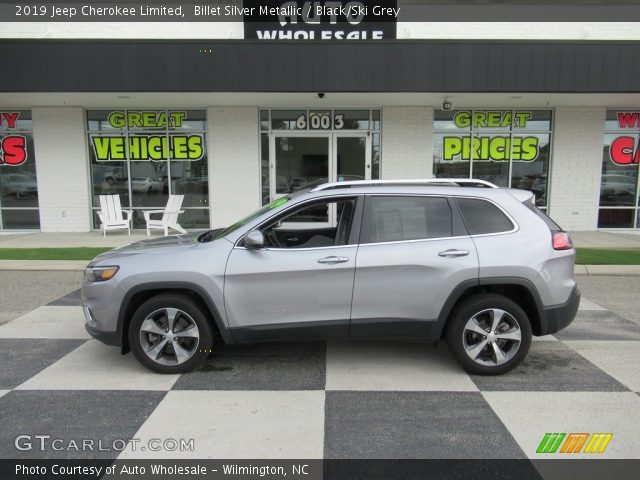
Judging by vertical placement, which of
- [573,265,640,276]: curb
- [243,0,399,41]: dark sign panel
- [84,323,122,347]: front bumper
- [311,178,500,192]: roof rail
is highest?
[243,0,399,41]: dark sign panel

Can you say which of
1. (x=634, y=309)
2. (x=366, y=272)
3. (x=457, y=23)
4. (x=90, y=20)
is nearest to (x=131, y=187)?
(x=90, y=20)

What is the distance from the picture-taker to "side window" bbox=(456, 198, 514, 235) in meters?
4.33

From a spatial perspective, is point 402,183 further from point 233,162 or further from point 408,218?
point 233,162

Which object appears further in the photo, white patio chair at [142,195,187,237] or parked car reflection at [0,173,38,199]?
parked car reflection at [0,173,38,199]

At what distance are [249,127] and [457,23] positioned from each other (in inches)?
252

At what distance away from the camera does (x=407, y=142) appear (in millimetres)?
13211

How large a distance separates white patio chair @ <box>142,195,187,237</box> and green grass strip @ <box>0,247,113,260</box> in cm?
194

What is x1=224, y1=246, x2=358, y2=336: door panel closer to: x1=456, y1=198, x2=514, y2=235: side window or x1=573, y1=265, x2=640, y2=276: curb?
x1=456, y1=198, x2=514, y2=235: side window

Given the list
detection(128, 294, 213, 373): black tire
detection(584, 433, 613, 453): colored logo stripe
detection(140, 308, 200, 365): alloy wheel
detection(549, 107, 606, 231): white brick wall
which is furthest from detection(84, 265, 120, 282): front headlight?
detection(549, 107, 606, 231): white brick wall

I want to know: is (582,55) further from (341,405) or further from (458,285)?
(341,405)

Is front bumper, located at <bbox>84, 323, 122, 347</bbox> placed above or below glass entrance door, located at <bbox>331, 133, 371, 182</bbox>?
below

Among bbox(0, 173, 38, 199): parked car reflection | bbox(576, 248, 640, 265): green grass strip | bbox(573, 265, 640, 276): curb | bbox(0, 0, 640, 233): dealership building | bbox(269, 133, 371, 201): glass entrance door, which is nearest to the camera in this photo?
bbox(573, 265, 640, 276): curb

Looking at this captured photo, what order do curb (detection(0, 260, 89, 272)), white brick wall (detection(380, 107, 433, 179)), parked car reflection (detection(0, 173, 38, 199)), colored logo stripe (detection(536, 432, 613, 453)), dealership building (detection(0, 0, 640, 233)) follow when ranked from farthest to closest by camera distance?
1. parked car reflection (detection(0, 173, 38, 199))
2. white brick wall (detection(380, 107, 433, 179))
3. dealership building (detection(0, 0, 640, 233))
4. curb (detection(0, 260, 89, 272))
5. colored logo stripe (detection(536, 432, 613, 453))

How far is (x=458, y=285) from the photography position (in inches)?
164
